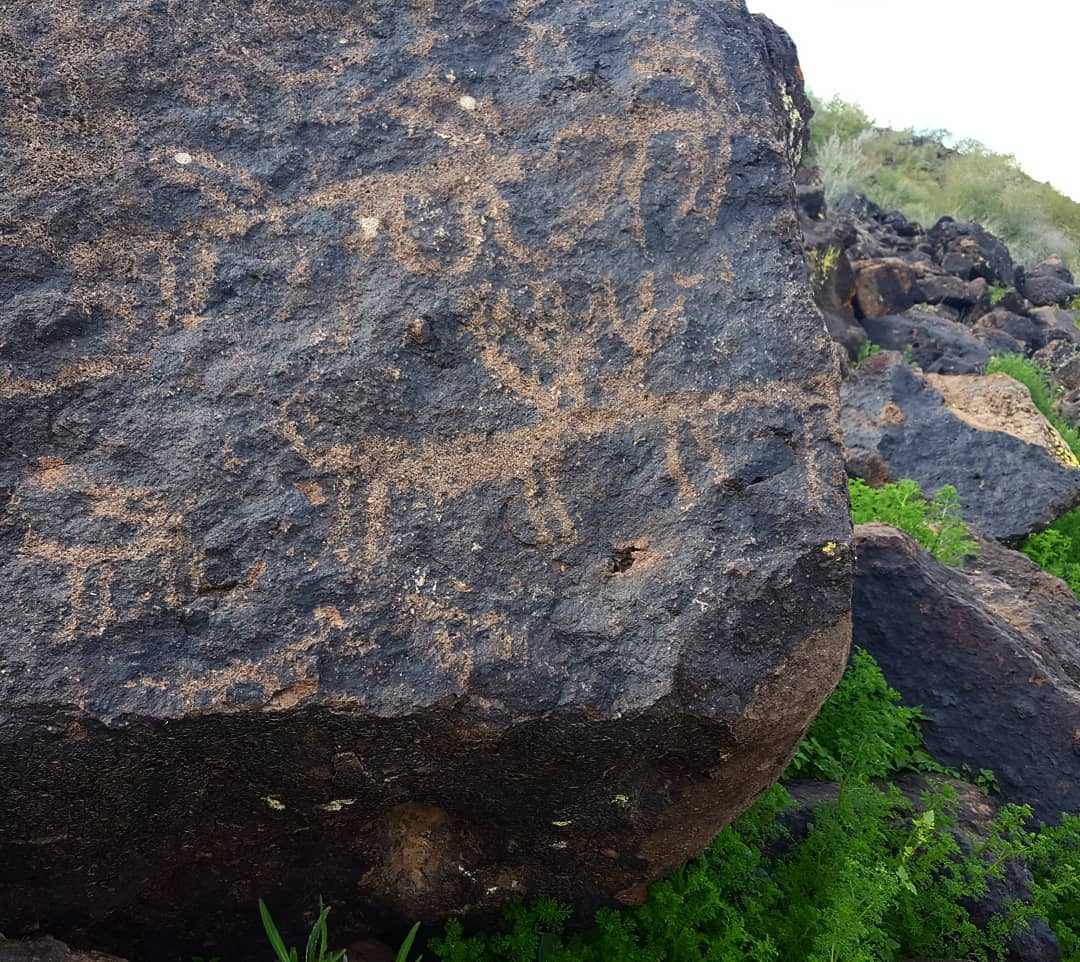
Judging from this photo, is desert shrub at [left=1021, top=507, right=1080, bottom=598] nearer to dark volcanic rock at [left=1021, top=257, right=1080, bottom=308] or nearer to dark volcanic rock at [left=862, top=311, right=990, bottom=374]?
dark volcanic rock at [left=862, top=311, right=990, bottom=374]

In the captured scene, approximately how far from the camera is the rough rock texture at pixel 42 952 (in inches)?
68.8

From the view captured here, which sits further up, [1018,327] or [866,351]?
[1018,327]

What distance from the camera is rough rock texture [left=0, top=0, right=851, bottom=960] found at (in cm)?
164

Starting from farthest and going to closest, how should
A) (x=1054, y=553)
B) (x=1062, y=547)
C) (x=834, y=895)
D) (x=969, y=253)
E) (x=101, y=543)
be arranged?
(x=969, y=253) < (x=1062, y=547) < (x=1054, y=553) < (x=834, y=895) < (x=101, y=543)

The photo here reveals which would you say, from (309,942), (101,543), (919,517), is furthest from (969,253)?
(101,543)

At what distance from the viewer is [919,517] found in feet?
13.0

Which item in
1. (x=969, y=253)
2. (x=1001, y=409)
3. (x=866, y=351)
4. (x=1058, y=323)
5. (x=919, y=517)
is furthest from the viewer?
(x=969, y=253)

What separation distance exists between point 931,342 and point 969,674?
17.5 ft

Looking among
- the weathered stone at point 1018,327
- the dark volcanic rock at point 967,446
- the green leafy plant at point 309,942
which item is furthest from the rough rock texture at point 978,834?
the weathered stone at point 1018,327

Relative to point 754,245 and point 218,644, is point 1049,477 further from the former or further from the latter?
point 218,644

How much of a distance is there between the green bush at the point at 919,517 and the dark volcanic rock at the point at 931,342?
11.7 feet

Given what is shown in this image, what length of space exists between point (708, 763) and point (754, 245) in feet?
3.43

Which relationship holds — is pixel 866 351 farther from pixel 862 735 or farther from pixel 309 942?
pixel 309 942

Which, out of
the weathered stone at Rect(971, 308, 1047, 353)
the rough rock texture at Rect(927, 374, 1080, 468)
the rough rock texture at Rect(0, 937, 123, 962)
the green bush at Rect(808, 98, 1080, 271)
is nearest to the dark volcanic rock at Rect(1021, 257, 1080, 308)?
the weathered stone at Rect(971, 308, 1047, 353)
